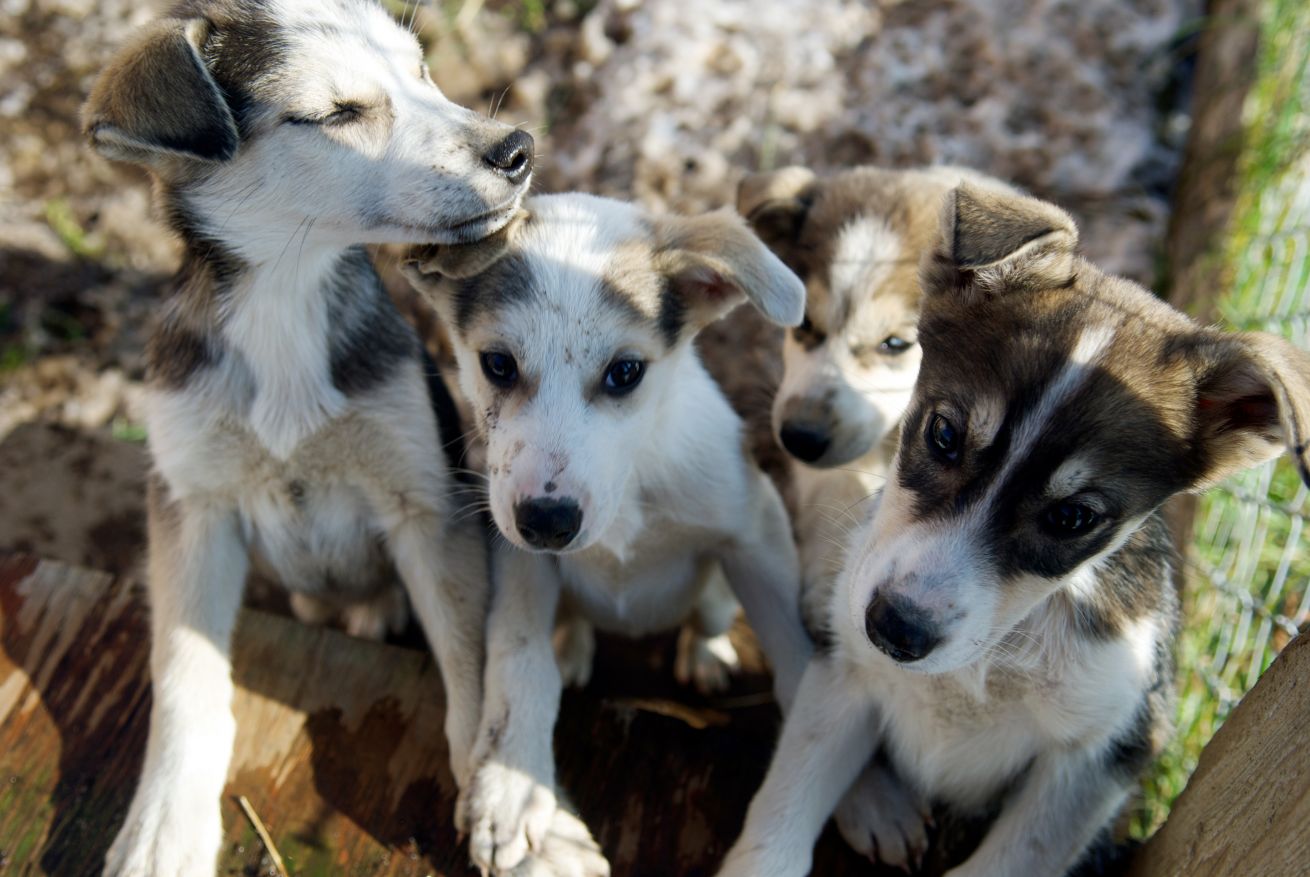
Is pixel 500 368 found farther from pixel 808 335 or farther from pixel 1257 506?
pixel 1257 506

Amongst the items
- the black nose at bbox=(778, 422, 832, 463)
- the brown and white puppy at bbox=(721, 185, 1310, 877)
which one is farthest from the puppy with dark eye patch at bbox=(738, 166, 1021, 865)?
the brown and white puppy at bbox=(721, 185, 1310, 877)

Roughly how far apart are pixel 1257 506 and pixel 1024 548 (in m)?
2.09

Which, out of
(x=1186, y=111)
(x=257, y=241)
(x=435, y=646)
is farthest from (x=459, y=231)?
(x=1186, y=111)

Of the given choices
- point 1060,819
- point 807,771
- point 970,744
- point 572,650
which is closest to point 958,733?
point 970,744

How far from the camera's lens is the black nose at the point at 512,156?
3049 mm

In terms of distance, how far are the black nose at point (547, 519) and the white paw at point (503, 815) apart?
0.76 meters

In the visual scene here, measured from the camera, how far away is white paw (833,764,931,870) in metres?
3.22

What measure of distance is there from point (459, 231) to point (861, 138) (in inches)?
142

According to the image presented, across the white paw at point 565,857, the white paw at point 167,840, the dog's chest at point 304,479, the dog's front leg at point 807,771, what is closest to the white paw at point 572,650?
the dog's chest at point 304,479

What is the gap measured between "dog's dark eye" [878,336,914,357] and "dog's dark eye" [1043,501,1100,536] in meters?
1.53

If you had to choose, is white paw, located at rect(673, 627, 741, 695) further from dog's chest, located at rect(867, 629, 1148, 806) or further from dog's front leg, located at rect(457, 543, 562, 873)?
dog's chest, located at rect(867, 629, 1148, 806)

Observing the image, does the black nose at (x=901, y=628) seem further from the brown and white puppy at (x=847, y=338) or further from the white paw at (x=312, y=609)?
the white paw at (x=312, y=609)

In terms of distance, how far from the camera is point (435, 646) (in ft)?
11.6

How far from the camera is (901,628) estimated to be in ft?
8.06
